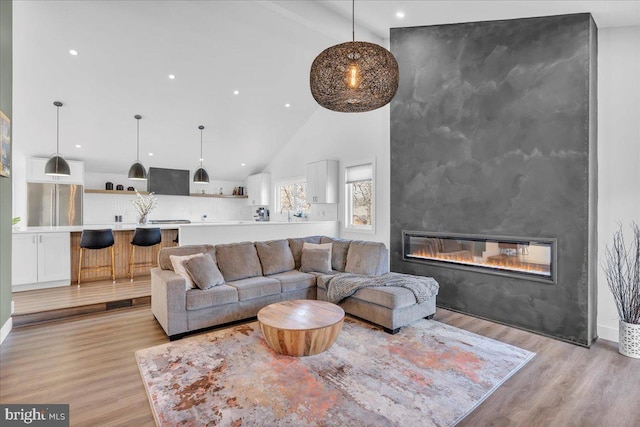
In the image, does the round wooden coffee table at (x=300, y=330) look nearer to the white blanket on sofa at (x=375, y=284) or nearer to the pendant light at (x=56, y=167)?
the white blanket on sofa at (x=375, y=284)

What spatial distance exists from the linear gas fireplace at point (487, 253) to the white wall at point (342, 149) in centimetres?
100

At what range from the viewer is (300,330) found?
8.96 feet

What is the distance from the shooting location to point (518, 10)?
349 cm

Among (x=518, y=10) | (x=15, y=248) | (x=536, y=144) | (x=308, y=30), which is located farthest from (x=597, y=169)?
(x=15, y=248)

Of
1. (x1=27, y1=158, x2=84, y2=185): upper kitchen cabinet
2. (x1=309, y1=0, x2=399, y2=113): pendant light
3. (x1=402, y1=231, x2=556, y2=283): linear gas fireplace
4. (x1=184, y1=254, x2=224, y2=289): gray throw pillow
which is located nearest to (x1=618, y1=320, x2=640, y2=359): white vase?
(x1=402, y1=231, x2=556, y2=283): linear gas fireplace

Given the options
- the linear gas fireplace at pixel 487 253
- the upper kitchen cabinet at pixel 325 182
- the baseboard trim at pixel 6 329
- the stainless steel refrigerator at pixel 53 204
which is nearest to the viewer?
the baseboard trim at pixel 6 329

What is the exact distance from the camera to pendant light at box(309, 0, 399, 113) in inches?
100

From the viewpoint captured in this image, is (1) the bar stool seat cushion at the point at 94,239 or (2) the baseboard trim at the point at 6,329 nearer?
(2) the baseboard trim at the point at 6,329

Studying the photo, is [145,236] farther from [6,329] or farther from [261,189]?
[261,189]

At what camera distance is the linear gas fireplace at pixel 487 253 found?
11.8ft

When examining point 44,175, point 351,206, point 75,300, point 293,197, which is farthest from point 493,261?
point 44,175

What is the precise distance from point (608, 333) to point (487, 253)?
1391 mm

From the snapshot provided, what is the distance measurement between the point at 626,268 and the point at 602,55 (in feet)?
7.49

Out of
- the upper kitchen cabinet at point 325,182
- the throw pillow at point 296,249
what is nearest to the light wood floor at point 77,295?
the throw pillow at point 296,249
